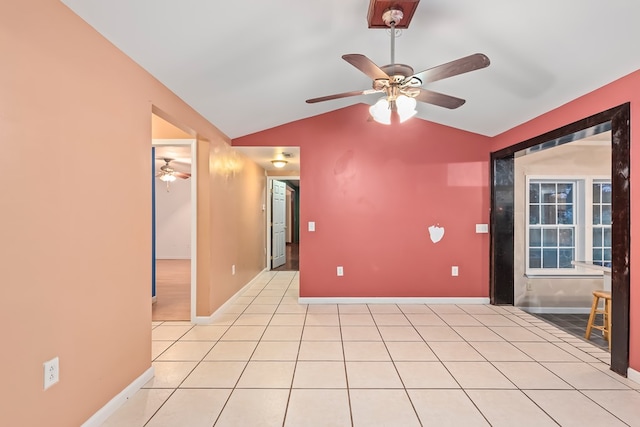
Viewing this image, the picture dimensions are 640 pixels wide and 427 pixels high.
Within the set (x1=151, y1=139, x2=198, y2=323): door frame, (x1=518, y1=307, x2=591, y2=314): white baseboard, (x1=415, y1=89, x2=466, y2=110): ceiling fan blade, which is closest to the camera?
(x1=415, y1=89, x2=466, y2=110): ceiling fan blade

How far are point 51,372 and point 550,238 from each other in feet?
19.0

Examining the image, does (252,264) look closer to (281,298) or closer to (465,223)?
(281,298)

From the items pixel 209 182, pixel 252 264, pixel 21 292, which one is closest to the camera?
pixel 21 292

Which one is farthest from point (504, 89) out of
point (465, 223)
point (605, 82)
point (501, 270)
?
point (501, 270)

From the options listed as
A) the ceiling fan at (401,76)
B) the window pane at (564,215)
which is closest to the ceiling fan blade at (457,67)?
the ceiling fan at (401,76)

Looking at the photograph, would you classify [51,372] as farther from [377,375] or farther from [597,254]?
[597,254]

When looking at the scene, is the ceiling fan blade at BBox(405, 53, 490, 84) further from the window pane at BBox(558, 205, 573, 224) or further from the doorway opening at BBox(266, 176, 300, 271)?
the doorway opening at BBox(266, 176, 300, 271)

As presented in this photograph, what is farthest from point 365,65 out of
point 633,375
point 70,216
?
point 633,375

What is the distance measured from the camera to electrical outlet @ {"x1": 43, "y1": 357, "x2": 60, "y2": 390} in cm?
148

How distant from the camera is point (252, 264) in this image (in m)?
5.38

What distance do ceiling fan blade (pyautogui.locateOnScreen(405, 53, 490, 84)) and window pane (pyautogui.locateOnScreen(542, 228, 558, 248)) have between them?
4.04m

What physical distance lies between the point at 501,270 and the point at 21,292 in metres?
4.70

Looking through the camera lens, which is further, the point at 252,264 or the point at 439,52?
the point at 252,264

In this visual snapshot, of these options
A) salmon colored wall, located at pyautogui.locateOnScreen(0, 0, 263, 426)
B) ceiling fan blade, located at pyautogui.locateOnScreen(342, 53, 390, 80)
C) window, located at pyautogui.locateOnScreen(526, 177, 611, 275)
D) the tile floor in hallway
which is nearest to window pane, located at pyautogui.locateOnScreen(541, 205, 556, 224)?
window, located at pyautogui.locateOnScreen(526, 177, 611, 275)
